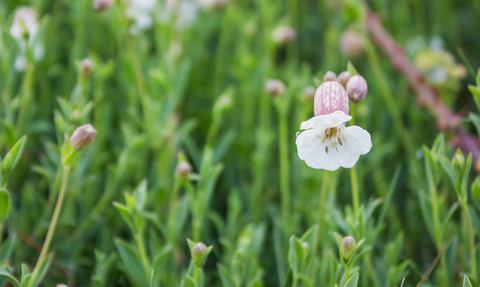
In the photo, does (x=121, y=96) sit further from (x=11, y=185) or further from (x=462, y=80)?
(x=462, y=80)

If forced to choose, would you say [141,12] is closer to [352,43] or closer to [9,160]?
[352,43]

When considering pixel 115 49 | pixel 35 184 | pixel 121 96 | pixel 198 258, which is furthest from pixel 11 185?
pixel 198 258

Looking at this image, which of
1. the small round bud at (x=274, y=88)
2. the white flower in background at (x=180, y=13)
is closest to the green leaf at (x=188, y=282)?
the small round bud at (x=274, y=88)

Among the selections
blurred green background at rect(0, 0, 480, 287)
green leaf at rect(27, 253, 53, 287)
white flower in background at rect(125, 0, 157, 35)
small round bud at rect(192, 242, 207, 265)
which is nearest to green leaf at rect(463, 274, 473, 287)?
blurred green background at rect(0, 0, 480, 287)

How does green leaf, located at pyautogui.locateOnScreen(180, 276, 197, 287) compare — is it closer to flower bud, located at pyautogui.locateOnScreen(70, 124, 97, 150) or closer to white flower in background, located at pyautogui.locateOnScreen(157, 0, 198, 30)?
flower bud, located at pyautogui.locateOnScreen(70, 124, 97, 150)

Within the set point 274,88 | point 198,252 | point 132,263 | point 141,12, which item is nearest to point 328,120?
point 198,252
